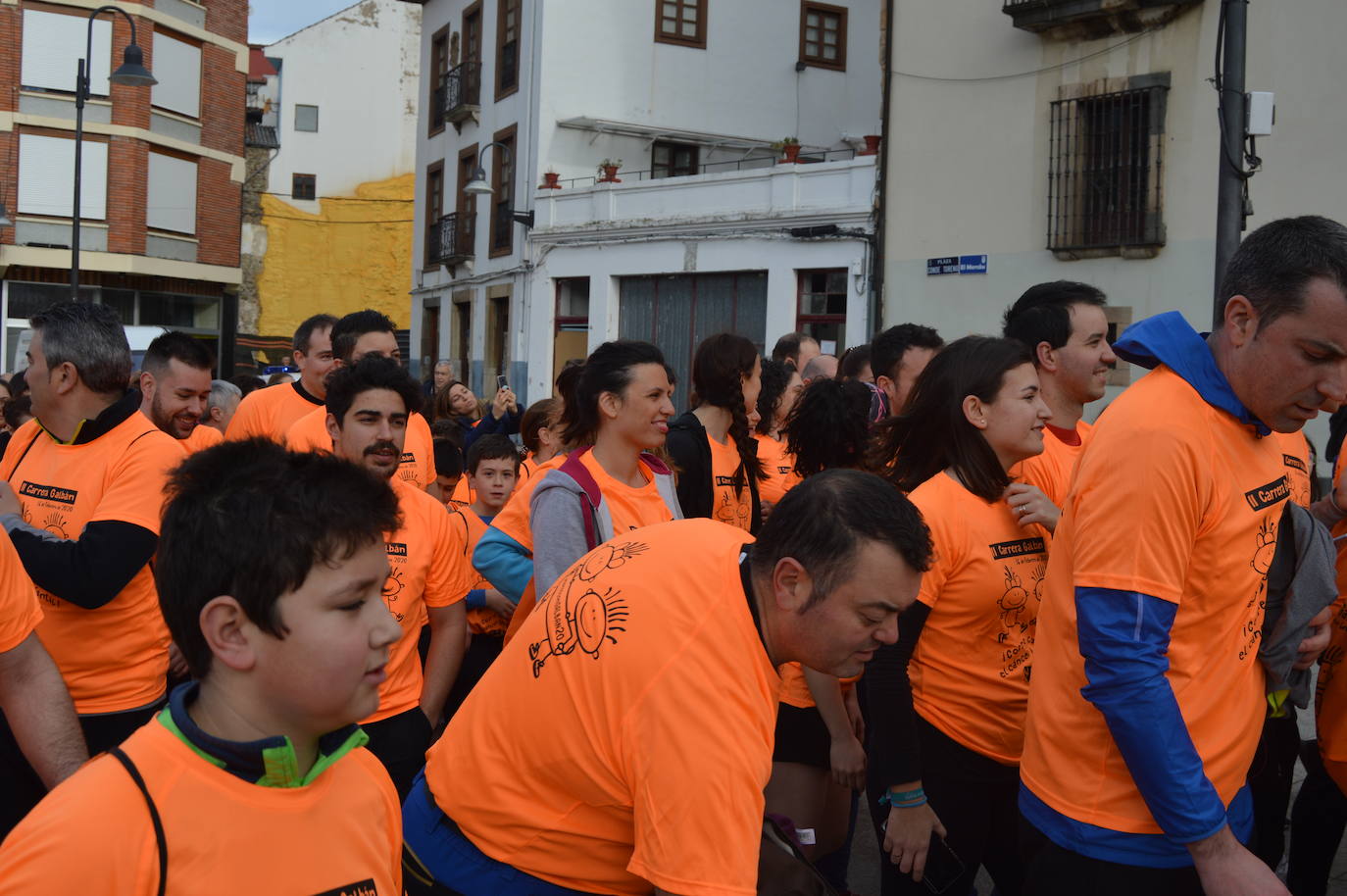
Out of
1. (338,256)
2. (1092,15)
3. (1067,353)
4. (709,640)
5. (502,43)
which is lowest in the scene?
(709,640)

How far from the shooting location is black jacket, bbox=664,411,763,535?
5449mm

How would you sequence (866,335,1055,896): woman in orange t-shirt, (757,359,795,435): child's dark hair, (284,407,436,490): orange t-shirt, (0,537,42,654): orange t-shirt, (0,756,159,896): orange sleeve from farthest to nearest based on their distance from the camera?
(757,359,795,435): child's dark hair, (284,407,436,490): orange t-shirt, (866,335,1055,896): woman in orange t-shirt, (0,537,42,654): orange t-shirt, (0,756,159,896): orange sleeve

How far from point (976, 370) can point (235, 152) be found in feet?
118

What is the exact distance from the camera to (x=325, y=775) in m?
2.02

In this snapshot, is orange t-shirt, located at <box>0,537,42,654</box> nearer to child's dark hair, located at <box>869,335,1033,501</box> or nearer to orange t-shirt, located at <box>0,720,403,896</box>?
orange t-shirt, located at <box>0,720,403,896</box>

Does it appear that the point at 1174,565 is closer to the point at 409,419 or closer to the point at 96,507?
the point at 96,507

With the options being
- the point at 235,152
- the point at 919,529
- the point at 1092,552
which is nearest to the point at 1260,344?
the point at 1092,552

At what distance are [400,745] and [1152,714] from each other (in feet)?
7.59

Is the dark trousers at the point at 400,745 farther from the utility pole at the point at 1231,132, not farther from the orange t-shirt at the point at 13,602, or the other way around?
the utility pole at the point at 1231,132

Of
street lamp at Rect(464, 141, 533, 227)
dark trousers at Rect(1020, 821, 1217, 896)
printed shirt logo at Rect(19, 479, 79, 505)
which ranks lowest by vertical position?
dark trousers at Rect(1020, 821, 1217, 896)

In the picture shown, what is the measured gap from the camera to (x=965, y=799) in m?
3.50

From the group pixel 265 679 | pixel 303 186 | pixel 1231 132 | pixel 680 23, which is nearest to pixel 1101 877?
pixel 265 679

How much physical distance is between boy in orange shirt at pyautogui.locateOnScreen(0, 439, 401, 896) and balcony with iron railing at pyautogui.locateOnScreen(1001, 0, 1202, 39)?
16102 mm

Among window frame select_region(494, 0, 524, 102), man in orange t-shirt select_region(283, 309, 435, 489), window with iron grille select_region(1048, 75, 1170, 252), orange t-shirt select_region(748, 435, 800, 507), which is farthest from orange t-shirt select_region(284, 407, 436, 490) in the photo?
window frame select_region(494, 0, 524, 102)
